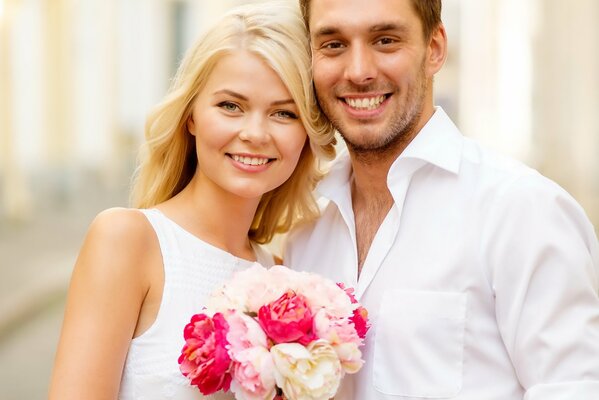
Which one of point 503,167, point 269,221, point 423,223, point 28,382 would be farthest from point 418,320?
point 28,382

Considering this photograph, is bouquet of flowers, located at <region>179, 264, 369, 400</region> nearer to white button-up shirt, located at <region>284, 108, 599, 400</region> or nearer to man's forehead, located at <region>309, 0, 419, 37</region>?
white button-up shirt, located at <region>284, 108, 599, 400</region>

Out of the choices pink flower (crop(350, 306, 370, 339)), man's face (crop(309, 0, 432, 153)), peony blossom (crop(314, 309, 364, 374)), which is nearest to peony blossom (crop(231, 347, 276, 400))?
peony blossom (crop(314, 309, 364, 374))

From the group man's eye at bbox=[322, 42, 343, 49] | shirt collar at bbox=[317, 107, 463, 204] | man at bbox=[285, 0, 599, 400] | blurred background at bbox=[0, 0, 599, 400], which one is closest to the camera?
man at bbox=[285, 0, 599, 400]

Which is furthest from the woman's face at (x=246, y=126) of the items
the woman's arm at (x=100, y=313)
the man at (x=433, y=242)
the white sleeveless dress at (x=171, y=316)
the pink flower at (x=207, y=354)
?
the pink flower at (x=207, y=354)

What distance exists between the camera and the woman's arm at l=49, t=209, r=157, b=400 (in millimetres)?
3236

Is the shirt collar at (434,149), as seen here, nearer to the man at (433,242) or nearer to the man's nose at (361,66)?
the man at (433,242)

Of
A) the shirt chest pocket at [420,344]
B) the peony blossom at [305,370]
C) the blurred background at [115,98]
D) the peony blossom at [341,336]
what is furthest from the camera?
the blurred background at [115,98]

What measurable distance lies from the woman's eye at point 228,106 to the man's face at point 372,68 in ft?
1.06

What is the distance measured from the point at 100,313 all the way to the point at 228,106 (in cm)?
91

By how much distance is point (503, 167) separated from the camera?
333 cm

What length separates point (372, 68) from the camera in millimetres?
3578

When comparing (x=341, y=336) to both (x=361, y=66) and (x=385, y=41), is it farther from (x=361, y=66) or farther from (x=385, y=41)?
(x=385, y=41)

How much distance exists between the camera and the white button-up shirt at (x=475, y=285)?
3068 mm

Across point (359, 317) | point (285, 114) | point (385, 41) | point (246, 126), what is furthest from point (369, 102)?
point (359, 317)
